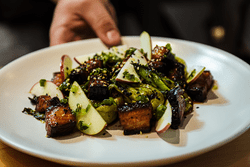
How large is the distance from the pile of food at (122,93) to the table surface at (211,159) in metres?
0.27

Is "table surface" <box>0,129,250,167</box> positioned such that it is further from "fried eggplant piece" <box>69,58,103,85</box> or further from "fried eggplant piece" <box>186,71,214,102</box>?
"fried eggplant piece" <box>69,58,103,85</box>

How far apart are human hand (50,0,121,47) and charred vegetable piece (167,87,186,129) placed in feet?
5.39

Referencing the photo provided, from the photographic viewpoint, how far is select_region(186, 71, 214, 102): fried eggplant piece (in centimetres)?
250

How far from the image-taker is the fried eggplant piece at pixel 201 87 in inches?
98.3

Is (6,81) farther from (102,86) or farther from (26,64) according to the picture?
(102,86)

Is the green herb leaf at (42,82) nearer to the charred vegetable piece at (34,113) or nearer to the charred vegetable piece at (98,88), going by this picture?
the charred vegetable piece at (34,113)

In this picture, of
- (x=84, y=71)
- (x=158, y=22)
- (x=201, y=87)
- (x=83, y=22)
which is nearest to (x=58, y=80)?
(x=84, y=71)

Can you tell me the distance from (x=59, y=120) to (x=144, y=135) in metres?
0.69

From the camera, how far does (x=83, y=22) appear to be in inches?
175

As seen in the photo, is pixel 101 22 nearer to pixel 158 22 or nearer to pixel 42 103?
pixel 42 103

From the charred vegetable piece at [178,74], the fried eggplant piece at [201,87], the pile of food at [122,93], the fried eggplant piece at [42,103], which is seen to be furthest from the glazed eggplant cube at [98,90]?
the fried eggplant piece at [201,87]

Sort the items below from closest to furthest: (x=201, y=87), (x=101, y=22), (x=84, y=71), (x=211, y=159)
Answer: (x=211, y=159)
(x=201, y=87)
(x=84, y=71)
(x=101, y=22)

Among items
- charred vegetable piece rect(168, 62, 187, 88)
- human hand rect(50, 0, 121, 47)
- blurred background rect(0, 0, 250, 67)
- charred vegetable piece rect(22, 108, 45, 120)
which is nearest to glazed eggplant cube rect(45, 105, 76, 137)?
charred vegetable piece rect(22, 108, 45, 120)

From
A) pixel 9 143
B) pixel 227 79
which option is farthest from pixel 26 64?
pixel 227 79
